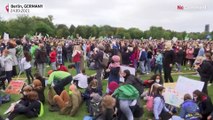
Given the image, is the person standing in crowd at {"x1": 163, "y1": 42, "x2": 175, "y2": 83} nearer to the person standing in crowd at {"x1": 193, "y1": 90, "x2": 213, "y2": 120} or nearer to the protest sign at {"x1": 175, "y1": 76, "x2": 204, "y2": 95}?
the protest sign at {"x1": 175, "y1": 76, "x2": 204, "y2": 95}

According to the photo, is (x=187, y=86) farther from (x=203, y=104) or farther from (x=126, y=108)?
(x=126, y=108)

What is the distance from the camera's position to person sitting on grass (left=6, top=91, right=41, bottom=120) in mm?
10938

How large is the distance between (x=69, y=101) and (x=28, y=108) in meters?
1.45

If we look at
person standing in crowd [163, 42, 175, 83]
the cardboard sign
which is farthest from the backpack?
the cardboard sign

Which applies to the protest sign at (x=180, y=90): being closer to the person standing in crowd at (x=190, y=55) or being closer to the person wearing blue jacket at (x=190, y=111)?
the person wearing blue jacket at (x=190, y=111)

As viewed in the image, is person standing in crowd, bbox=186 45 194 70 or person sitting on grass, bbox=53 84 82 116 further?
person standing in crowd, bbox=186 45 194 70

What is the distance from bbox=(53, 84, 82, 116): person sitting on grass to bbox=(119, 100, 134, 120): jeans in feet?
7.97

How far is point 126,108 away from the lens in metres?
9.69

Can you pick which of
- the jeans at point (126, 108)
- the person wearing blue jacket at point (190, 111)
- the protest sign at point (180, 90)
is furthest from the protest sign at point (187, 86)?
the jeans at point (126, 108)

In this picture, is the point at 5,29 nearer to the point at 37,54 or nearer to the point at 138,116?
the point at 37,54

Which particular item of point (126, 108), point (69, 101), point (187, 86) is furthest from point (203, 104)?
point (69, 101)

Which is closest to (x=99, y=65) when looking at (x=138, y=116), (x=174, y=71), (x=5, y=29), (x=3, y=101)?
(x=3, y=101)

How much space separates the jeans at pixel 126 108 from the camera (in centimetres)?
969

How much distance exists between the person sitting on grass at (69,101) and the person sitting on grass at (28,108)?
0.82 m
